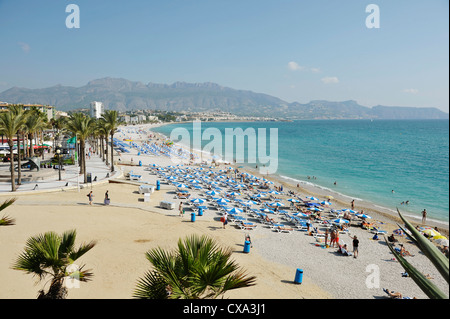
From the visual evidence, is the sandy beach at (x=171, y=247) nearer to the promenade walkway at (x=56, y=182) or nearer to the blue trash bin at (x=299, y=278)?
the blue trash bin at (x=299, y=278)

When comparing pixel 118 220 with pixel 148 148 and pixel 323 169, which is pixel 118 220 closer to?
pixel 323 169

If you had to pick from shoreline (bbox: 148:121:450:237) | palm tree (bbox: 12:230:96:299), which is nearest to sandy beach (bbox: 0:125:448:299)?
shoreline (bbox: 148:121:450:237)

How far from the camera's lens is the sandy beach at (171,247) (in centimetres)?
958

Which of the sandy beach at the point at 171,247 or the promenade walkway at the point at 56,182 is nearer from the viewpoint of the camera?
the sandy beach at the point at 171,247

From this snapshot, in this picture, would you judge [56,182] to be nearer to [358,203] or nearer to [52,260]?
[52,260]

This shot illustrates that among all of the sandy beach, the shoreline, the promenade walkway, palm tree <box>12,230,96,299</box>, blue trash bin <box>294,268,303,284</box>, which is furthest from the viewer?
the shoreline

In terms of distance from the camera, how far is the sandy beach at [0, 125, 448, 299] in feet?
Result: 31.4

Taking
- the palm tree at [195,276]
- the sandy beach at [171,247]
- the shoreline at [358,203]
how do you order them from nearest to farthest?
the palm tree at [195,276]
the sandy beach at [171,247]
the shoreline at [358,203]

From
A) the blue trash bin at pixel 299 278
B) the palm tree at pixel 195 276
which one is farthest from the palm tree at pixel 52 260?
the blue trash bin at pixel 299 278

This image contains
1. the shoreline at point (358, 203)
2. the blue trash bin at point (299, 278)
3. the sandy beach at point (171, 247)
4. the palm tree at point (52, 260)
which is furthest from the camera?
the shoreline at point (358, 203)

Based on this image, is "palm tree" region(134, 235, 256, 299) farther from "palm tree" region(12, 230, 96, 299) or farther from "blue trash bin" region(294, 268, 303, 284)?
"blue trash bin" region(294, 268, 303, 284)

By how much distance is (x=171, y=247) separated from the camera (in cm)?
1233

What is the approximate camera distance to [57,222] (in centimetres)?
1441

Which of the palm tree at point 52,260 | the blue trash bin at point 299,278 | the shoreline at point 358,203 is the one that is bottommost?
the shoreline at point 358,203
